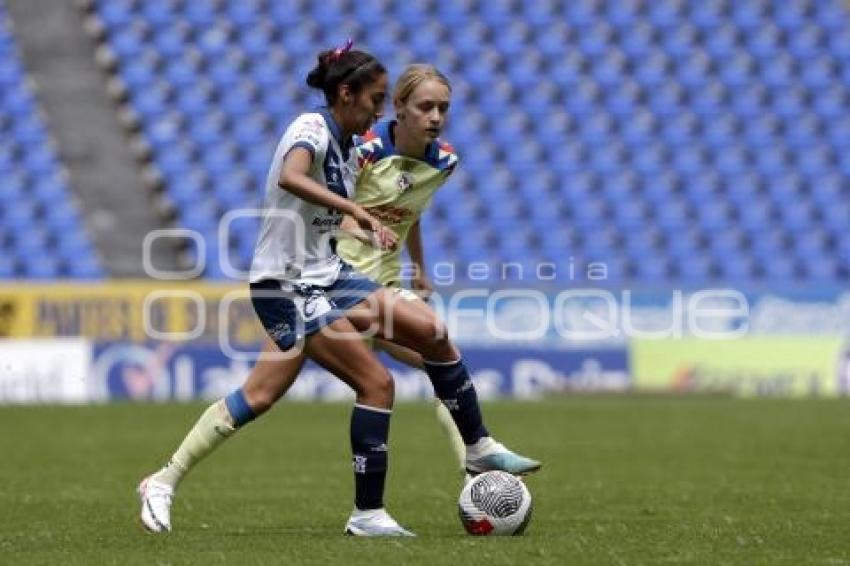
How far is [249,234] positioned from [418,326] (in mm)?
16286

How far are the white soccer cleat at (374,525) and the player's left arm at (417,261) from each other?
1.97 metres

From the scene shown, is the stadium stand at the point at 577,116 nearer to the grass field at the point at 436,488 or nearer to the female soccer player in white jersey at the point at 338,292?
the grass field at the point at 436,488

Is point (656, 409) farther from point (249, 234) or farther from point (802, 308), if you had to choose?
point (249, 234)

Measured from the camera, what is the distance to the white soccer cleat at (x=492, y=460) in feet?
26.5

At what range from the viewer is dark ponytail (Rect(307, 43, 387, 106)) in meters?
7.44

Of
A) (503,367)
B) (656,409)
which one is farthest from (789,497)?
(503,367)

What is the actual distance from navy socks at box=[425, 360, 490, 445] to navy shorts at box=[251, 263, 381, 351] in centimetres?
62

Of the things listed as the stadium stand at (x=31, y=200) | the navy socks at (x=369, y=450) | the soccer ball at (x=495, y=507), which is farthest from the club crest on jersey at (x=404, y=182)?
the stadium stand at (x=31, y=200)

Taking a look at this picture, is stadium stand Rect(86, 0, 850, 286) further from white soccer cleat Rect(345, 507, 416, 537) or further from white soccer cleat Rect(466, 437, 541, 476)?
white soccer cleat Rect(345, 507, 416, 537)

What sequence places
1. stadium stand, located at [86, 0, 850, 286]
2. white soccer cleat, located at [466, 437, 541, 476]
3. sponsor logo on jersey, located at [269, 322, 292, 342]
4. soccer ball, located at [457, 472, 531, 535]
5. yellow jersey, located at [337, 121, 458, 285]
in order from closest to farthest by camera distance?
sponsor logo on jersey, located at [269, 322, 292, 342]
soccer ball, located at [457, 472, 531, 535]
white soccer cleat, located at [466, 437, 541, 476]
yellow jersey, located at [337, 121, 458, 285]
stadium stand, located at [86, 0, 850, 286]

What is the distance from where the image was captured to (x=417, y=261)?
9.32 m

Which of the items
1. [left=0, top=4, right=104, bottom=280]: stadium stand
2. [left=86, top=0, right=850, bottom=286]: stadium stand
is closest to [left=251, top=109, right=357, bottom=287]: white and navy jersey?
[left=0, top=4, right=104, bottom=280]: stadium stand

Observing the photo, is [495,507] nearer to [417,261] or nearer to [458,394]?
[458,394]

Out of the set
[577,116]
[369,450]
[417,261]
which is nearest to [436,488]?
→ [417,261]
